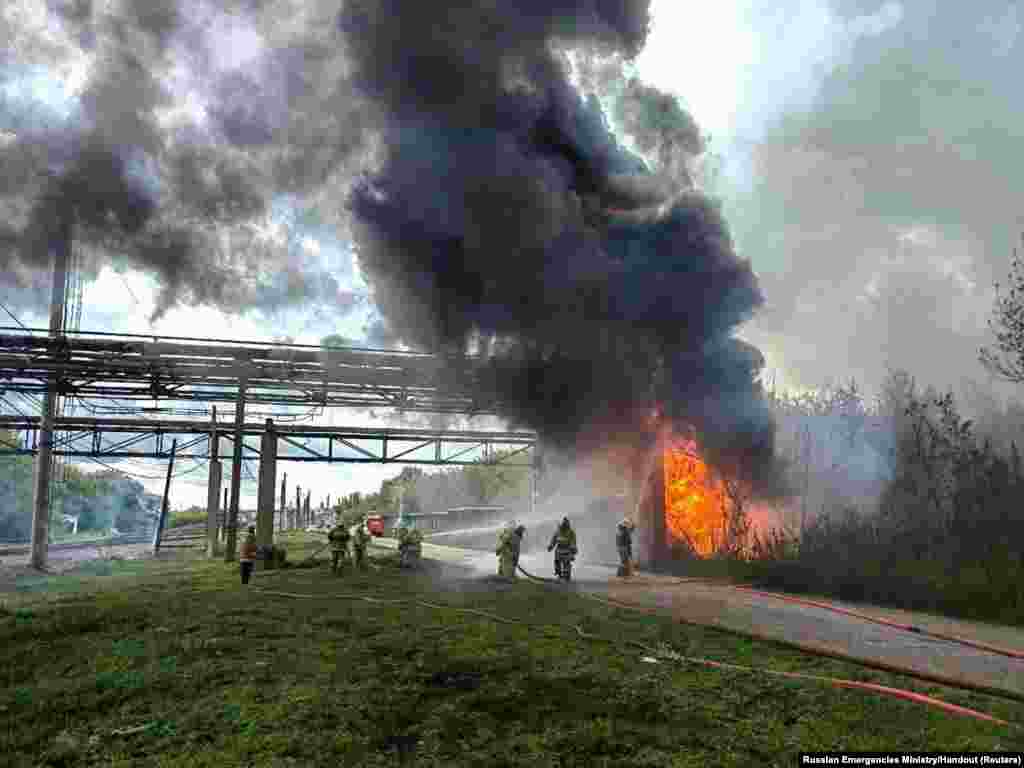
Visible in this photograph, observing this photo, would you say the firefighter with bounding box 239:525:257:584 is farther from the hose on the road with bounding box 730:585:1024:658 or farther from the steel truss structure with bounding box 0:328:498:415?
the hose on the road with bounding box 730:585:1024:658

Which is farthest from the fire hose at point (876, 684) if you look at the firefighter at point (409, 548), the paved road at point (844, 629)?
the firefighter at point (409, 548)

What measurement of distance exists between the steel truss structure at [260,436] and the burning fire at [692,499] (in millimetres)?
9120

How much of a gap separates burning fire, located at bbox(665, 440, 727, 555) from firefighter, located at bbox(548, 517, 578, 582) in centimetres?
375

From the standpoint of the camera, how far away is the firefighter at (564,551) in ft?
60.7

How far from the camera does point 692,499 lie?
20.9m

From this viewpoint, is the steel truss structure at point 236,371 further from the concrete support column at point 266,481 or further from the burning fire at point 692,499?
the burning fire at point 692,499

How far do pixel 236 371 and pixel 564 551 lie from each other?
36.1 feet

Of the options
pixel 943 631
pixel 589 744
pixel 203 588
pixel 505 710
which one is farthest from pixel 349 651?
pixel 203 588

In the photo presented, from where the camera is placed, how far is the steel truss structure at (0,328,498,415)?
65.8 feet

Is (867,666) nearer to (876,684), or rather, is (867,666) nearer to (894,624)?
(876,684)

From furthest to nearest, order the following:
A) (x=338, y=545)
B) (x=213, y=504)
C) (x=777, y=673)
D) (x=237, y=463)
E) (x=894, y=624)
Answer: (x=213, y=504) → (x=237, y=463) → (x=338, y=545) → (x=894, y=624) → (x=777, y=673)

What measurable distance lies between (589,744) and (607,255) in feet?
47.9

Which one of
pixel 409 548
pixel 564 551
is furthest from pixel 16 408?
pixel 564 551

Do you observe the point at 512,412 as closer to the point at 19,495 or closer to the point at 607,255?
A: the point at 607,255
